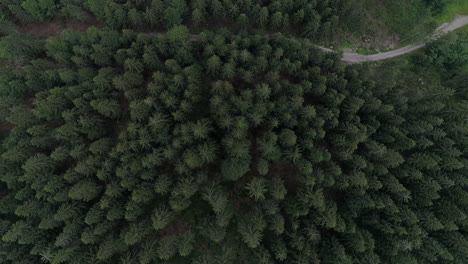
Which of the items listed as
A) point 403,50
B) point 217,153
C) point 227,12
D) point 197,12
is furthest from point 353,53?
point 217,153

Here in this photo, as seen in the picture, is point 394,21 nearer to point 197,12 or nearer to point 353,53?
point 353,53

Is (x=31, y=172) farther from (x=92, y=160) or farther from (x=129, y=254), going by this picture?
(x=129, y=254)

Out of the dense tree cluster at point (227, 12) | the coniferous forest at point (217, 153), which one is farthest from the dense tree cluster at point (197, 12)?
the coniferous forest at point (217, 153)

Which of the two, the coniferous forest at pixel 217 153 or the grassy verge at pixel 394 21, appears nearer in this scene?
the coniferous forest at pixel 217 153

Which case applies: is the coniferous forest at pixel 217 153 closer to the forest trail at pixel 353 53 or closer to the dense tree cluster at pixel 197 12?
the dense tree cluster at pixel 197 12

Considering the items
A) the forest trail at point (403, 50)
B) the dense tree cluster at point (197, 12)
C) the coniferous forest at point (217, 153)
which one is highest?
the dense tree cluster at point (197, 12)

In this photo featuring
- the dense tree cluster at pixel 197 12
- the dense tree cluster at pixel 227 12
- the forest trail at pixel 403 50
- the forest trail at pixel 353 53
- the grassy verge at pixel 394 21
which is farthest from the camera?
the grassy verge at pixel 394 21
